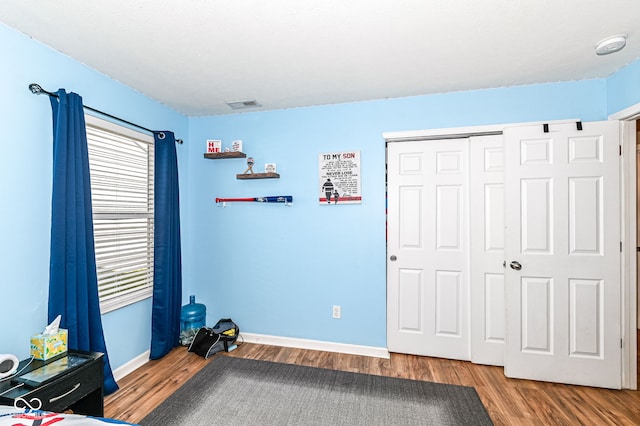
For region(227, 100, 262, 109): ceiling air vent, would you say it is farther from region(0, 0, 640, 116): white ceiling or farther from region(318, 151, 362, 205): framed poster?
region(318, 151, 362, 205): framed poster

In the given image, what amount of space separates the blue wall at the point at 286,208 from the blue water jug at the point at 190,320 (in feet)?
0.37

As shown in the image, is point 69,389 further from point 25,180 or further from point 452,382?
point 452,382

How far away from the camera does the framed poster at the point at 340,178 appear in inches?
116

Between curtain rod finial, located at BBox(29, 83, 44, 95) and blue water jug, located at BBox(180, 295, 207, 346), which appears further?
blue water jug, located at BBox(180, 295, 207, 346)

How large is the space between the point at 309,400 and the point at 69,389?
1469 millimetres

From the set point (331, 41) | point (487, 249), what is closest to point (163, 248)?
point (331, 41)

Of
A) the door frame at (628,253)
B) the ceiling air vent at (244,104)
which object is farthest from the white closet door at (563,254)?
the ceiling air vent at (244,104)

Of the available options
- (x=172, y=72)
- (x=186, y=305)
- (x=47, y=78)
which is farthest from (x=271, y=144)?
(x=186, y=305)

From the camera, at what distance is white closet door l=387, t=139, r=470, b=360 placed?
9.18ft

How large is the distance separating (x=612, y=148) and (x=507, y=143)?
0.72 meters

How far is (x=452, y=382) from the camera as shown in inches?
95.7

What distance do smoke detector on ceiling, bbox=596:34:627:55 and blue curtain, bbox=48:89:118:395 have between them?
347 cm

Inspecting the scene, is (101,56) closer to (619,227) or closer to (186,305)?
(186,305)

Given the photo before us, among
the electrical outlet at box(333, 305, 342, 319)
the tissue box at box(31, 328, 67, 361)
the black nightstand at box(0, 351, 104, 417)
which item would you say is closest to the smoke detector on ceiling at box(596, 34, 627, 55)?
the electrical outlet at box(333, 305, 342, 319)
